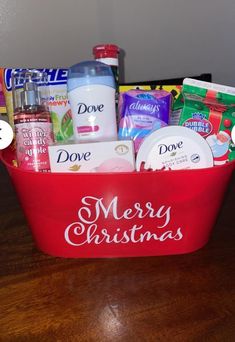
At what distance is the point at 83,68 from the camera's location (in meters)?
0.53

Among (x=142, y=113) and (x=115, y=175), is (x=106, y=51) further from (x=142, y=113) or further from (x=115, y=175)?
(x=115, y=175)

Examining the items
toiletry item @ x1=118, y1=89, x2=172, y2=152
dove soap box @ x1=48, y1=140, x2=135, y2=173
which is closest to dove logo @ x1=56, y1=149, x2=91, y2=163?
dove soap box @ x1=48, y1=140, x2=135, y2=173

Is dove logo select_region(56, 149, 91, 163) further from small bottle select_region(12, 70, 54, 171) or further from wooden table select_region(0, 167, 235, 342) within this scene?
wooden table select_region(0, 167, 235, 342)

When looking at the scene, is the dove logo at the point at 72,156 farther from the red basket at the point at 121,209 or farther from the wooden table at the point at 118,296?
the wooden table at the point at 118,296

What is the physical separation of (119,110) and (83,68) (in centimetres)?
10

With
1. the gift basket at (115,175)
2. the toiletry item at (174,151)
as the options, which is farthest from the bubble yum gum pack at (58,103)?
the toiletry item at (174,151)

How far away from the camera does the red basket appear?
0.46m

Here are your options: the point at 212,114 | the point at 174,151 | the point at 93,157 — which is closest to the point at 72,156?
the point at 93,157

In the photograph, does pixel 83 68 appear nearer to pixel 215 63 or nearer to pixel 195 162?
pixel 195 162

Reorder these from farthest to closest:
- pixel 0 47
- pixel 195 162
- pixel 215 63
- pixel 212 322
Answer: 1. pixel 215 63
2. pixel 0 47
3. pixel 195 162
4. pixel 212 322

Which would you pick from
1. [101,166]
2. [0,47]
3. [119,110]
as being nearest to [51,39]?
[0,47]

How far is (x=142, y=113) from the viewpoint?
56 centimetres

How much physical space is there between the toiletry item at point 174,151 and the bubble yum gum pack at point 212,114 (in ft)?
0.22

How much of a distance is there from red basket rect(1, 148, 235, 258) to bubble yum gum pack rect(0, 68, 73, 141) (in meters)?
0.15
